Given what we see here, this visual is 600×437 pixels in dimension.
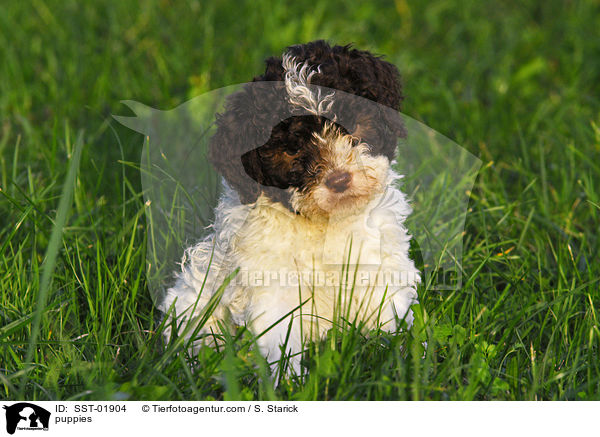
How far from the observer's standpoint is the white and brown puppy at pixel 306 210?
304 cm

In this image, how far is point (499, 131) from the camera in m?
6.37

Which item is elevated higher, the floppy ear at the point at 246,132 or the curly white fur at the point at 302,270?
the floppy ear at the point at 246,132

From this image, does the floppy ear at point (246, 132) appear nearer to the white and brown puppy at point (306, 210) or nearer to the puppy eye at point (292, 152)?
the white and brown puppy at point (306, 210)

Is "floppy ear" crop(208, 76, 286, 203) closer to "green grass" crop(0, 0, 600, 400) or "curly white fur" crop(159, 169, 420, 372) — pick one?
"curly white fur" crop(159, 169, 420, 372)

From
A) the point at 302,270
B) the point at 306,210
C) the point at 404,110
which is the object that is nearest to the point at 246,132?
the point at 306,210

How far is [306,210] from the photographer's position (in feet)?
10.4
